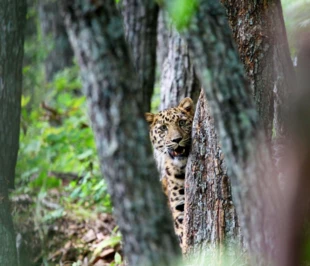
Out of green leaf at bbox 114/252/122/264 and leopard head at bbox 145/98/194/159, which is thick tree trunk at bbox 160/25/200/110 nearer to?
leopard head at bbox 145/98/194/159

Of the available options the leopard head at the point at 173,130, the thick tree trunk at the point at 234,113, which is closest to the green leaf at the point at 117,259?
the leopard head at the point at 173,130

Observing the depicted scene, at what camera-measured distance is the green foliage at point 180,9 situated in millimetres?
3436

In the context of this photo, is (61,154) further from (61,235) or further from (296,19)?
(296,19)

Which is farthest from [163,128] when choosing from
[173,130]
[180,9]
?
[180,9]

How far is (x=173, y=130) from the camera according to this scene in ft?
24.3

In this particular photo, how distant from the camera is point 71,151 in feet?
39.9

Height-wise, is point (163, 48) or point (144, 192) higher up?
point (163, 48)

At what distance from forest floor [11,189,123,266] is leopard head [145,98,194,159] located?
5.37 feet

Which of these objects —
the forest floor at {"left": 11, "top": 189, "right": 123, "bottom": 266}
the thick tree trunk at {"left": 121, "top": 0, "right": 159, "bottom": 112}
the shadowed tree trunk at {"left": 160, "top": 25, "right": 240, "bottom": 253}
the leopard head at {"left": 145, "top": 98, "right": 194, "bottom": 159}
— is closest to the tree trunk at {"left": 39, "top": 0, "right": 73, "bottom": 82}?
the thick tree trunk at {"left": 121, "top": 0, "right": 159, "bottom": 112}

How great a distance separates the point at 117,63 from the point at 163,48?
26.9ft

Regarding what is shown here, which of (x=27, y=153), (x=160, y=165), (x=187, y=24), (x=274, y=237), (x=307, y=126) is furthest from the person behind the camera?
(x=27, y=153)

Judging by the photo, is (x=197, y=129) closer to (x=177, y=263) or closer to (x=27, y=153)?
(x=177, y=263)

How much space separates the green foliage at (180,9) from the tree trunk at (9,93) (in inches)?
152

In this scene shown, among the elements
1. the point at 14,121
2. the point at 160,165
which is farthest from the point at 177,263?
the point at 160,165
